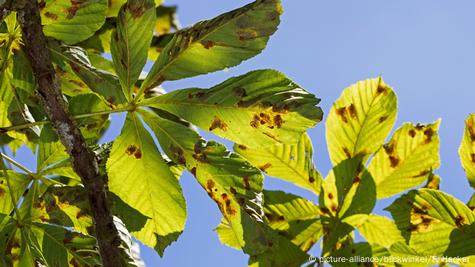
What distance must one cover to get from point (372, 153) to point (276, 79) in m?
0.34

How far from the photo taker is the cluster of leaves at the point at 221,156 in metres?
1.29

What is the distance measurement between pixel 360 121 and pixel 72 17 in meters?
0.67

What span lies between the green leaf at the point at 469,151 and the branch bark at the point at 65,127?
744mm

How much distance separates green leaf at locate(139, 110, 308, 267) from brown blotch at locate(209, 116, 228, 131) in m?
0.05

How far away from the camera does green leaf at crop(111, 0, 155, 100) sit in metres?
1.29

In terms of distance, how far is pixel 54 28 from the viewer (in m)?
1.42

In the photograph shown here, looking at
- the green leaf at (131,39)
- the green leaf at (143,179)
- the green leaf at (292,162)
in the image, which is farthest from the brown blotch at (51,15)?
the green leaf at (292,162)

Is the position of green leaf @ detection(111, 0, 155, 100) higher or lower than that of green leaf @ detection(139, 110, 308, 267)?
higher

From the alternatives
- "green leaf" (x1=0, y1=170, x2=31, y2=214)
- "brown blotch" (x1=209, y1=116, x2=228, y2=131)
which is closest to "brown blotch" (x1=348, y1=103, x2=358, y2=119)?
"brown blotch" (x1=209, y1=116, x2=228, y2=131)

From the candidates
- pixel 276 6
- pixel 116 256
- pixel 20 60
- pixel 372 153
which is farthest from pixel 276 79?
pixel 20 60

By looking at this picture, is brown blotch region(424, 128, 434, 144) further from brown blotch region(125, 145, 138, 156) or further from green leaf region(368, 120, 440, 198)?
brown blotch region(125, 145, 138, 156)

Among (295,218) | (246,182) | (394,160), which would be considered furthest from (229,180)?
(394,160)

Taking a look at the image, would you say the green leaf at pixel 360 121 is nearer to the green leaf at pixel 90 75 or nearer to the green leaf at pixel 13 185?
the green leaf at pixel 90 75

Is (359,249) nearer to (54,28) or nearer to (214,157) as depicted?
(214,157)
